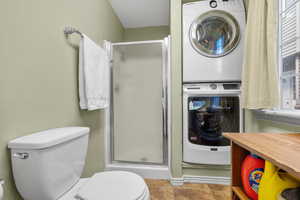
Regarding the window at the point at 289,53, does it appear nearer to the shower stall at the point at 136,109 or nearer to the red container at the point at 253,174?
the red container at the point at 253,174

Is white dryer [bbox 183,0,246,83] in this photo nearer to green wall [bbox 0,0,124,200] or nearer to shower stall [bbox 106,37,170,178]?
shower stall [bbox 106,37,170,178]

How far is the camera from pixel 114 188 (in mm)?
888

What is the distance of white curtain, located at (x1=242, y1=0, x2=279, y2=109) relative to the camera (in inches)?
45.3

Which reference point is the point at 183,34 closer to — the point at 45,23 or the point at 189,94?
the point at 189,94

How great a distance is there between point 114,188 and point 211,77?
4.75ft

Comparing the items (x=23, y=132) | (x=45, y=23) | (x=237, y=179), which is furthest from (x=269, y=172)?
(x=45, y=23)

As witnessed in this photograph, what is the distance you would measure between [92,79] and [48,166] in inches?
31.9

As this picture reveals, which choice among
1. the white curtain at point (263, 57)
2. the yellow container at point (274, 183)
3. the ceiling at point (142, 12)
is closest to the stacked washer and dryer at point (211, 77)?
the white curtain at point (263, 57)

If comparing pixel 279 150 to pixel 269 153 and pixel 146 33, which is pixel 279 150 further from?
pixel 146 33

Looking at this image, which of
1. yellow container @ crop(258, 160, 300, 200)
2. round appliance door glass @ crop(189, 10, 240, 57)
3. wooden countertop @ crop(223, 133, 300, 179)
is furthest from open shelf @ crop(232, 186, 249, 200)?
round appliance door glass @ crop(189, 10, 240, 57)

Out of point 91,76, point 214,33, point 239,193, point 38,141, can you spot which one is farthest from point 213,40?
point 38,141

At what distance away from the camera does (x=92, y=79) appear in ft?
4.60

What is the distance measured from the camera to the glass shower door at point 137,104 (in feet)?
6.45

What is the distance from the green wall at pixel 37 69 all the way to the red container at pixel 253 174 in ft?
4.19
